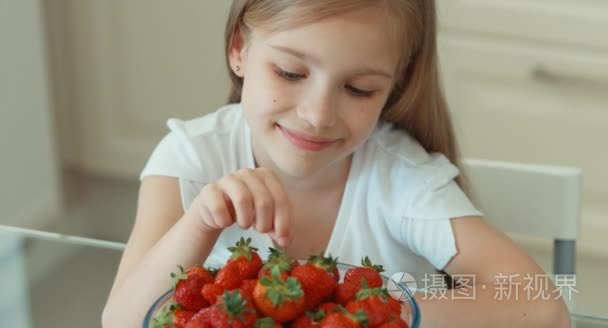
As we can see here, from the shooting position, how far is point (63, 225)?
2.49 m

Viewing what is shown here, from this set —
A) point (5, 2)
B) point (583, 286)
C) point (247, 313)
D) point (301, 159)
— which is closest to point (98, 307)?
point (301, 159)

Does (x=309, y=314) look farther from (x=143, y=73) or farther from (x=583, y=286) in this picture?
(x=143, y=73)

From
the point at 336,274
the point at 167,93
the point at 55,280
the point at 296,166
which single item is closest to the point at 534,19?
the point at 167,93

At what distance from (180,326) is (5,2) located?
1.64m

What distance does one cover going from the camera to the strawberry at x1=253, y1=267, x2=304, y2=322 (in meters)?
0.78

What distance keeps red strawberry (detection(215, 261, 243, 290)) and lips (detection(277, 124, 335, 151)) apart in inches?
10.7

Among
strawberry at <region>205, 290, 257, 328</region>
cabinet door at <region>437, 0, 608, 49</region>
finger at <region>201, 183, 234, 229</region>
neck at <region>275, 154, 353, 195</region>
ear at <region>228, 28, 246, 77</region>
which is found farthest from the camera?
cabinet door at <region>437, 0, 608, 49</region>

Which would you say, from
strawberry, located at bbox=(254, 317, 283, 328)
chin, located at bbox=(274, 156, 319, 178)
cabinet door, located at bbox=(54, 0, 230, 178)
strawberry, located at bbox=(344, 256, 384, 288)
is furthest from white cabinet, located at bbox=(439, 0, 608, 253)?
strawberry, located at bbox=(254, 317, 283, 328)

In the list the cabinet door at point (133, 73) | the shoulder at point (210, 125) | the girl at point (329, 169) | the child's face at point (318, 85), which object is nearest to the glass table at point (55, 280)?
the girl at point (329, 169)

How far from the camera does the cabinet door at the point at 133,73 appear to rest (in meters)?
2.44

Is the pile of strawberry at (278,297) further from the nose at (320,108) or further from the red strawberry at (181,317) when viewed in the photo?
the nose at (320,108)

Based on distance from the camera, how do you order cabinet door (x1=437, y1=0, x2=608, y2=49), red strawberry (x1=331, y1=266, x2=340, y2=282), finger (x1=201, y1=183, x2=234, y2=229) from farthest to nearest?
cabinet door (x1=437, y1=0, x2=608, y2=49)
finger (x1=201, y1=183, x2=234, y2=229)
red strawberry (x1=331, y1=266, x2=340, y2=282)

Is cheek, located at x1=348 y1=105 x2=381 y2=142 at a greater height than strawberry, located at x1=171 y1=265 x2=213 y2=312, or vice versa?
cheek, located at x1=348 y1=105 x2=381 y2=142

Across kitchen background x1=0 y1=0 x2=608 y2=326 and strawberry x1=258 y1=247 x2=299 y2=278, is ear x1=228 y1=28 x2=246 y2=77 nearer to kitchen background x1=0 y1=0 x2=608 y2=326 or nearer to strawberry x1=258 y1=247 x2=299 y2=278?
strawberry x1=258 y1=247 x2=299 y2=278
